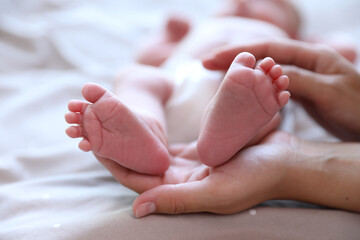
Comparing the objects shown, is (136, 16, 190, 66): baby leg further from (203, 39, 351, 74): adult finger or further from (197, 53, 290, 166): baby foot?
(197, 53, 290, 166): baby foot

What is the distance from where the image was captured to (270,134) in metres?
0.72

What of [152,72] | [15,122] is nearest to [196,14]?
[152,72]

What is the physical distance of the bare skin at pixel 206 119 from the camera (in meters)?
0.55

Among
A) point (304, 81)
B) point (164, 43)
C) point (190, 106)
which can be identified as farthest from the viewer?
point (164, 43)

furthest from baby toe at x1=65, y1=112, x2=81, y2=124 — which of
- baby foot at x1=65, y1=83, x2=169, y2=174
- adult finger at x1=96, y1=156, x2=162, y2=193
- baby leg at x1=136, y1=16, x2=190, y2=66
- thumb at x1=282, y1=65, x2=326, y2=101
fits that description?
baby leg at x1=136, y1=16, x2=190, y2=66

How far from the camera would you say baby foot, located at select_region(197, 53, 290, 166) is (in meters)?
0.54

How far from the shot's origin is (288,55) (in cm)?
80

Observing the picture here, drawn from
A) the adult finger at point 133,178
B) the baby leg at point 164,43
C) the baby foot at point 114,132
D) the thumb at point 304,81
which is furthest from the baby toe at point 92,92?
the baby leg at point 164,43

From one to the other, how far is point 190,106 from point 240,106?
31cm

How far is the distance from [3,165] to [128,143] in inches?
13.3

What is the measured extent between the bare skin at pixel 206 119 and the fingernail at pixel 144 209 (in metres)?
0.07

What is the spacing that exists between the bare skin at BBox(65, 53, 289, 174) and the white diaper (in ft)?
0.71

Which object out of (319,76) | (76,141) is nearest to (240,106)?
(319,76)

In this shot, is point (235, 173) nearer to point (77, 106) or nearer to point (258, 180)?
point (258, 180)
